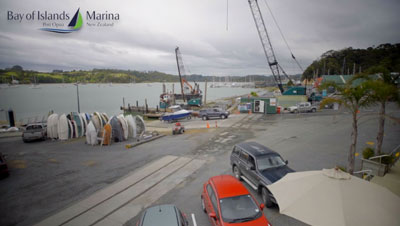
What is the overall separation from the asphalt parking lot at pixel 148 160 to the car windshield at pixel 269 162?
136 cm

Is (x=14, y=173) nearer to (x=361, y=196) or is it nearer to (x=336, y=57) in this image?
(x=361, y=196)

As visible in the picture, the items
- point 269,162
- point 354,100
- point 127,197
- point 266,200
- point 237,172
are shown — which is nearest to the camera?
point 266,200

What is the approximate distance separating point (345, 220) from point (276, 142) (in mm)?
12562

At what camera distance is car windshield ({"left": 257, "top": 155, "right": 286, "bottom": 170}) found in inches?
330

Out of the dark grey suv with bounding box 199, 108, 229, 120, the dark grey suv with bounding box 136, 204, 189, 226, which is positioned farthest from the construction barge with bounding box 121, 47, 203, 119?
the dark grey suv with bounding box 136, 204, 189, 226

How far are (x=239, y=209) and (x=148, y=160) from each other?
886 centimetres

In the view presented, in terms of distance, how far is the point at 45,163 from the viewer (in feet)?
43.1

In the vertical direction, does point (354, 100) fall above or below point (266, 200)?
above

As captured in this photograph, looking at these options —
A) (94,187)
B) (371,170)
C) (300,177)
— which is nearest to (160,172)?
(94,187)

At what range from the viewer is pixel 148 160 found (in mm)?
13383

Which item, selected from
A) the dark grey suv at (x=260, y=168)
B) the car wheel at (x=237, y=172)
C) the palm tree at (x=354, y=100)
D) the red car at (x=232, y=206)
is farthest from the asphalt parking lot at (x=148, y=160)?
the palm tree at (x=354, y=100)

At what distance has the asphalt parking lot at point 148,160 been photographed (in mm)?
8219

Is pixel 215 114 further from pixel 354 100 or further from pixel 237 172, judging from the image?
pixel 354 100

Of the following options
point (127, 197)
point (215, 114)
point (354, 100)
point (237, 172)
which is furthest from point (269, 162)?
point (215, 114)
